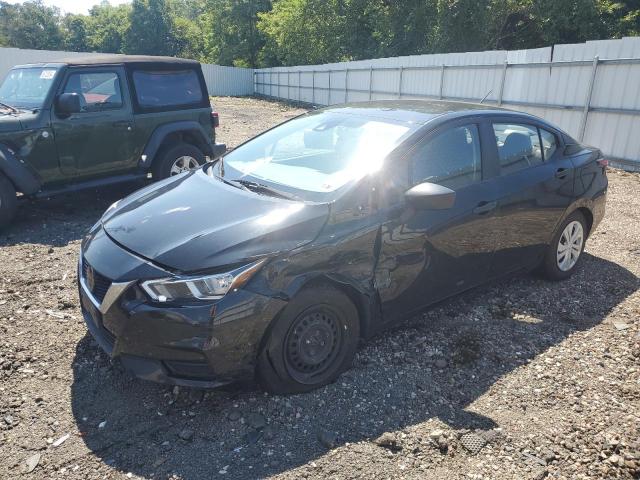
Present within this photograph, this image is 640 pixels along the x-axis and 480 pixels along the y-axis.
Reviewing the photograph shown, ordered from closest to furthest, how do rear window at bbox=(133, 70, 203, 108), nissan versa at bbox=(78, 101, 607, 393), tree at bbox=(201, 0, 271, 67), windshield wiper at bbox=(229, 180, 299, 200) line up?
nissan versa at bbox=(78, 101, 607, 393) → windshield wiper at bbox=(229, 180, 299, 200) → rear window at bbox=(133, 70, 203, 108) → tree at bbox=(201, 0, 271, 67)

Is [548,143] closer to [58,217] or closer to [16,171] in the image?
[16,171]

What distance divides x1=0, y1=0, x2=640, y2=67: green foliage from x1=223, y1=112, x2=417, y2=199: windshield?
2458cm

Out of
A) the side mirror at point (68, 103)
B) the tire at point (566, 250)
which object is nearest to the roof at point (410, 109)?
the tire at point (566, 250)

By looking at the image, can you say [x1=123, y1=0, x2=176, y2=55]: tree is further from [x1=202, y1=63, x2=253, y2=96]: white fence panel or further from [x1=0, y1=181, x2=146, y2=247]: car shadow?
[x1=0, y1=181, x2=146, y2=247]: car shadow

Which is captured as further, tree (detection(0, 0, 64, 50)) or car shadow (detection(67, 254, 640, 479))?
tree (detection(0, 0, 64, 50))

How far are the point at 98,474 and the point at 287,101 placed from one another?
101 feet

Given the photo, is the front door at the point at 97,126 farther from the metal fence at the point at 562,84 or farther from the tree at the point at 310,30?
the tree at the point at 310,30

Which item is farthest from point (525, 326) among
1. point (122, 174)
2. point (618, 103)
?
point (618, 103)

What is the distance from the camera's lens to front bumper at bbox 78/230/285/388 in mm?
2691

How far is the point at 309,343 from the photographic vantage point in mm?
3057

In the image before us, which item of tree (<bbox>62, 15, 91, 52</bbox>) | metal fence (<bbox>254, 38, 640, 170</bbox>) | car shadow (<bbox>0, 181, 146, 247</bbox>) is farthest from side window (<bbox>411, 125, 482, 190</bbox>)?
tree (<bbox>62, 15, 91, 52</bbox>)

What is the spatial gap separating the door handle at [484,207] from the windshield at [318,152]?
79 cm

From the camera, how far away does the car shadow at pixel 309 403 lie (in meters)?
2.67

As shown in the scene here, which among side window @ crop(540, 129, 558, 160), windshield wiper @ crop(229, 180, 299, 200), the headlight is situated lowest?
the headlight
